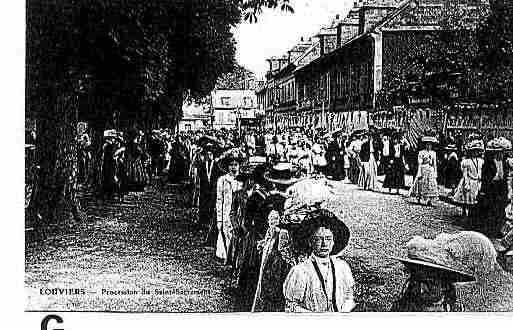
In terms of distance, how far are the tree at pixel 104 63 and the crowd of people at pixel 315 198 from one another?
0.57ft

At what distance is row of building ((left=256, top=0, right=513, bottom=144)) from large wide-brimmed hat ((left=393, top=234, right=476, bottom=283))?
0.59m

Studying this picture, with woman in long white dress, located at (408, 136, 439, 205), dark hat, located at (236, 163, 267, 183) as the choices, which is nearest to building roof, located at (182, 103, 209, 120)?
dark hat, located at (236, 163, 267, 183)

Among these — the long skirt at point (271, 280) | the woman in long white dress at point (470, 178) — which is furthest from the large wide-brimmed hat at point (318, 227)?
the woman in long white dress at point (470, 178)

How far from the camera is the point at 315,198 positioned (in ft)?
13.5

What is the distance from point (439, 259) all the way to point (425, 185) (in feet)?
1.49

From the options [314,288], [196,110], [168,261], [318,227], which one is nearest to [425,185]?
[318,227]

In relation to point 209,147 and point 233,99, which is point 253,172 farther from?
point 233,99

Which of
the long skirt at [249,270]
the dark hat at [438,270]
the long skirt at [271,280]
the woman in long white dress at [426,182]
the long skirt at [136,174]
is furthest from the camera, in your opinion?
the long skirt at [136,174]

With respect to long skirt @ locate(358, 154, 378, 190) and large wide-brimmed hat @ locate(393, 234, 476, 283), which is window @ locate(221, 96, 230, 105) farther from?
large wide-brimmed hat @ locate(393, 234, 476, 283)

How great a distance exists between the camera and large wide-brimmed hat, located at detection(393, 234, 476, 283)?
3.81 metres

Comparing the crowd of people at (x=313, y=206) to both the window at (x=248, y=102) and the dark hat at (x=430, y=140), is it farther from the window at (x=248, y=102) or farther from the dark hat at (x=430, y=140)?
the window at (x=248, y=102)

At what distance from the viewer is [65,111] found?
14.1ft

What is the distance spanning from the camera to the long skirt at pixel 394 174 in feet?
13.9
